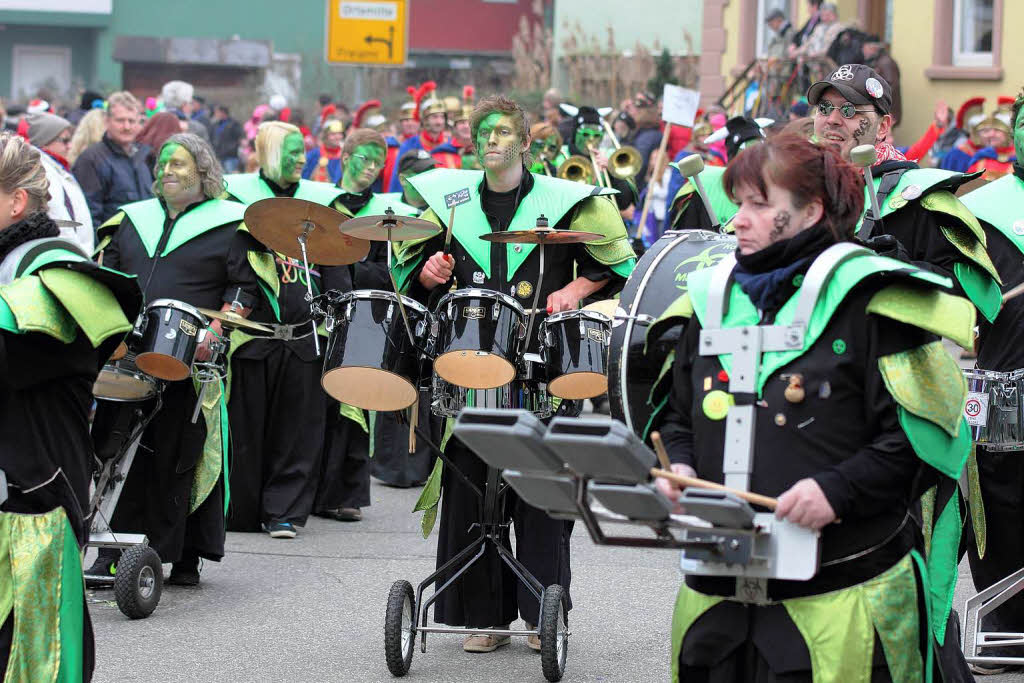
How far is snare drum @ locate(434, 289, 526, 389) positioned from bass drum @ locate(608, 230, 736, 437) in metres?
0.89

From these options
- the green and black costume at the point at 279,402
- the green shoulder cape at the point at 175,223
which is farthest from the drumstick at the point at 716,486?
the green and black costume at the point at 279,402

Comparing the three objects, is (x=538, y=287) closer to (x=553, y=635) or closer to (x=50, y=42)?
(x=553, y=635)

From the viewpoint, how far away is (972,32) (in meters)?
19.4

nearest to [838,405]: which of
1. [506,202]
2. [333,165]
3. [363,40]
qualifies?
[506,202]

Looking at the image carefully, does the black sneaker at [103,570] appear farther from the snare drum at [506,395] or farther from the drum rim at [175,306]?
the snare drum at [506,395]

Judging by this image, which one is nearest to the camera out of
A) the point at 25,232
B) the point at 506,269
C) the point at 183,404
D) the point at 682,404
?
the point at 682,404

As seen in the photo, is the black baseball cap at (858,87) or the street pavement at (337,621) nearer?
the black baseball cap at (858,87)

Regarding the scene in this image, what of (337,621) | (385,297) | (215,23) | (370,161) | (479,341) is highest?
(215,23)

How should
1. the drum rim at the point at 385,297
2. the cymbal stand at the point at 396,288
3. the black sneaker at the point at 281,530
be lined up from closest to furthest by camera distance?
the cymbal stand at the point at 396,288 → the drum rim at the point at 385,297 → the black sneaker at the point at 281,530

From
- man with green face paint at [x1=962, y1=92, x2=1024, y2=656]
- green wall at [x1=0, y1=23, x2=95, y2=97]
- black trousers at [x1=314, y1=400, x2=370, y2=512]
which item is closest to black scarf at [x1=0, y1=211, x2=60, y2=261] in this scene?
man with green face paint at [x1=962, y1=92, x2=1024, y2=656]

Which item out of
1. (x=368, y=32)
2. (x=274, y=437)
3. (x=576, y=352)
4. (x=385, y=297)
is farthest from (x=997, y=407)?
(x=368, y=32)

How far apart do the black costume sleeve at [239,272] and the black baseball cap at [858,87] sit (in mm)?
3264

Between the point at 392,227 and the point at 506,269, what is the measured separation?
48 centimetres

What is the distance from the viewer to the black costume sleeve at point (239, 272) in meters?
7.64
